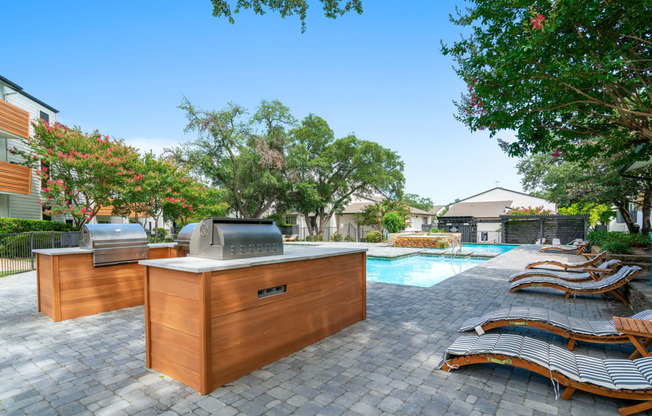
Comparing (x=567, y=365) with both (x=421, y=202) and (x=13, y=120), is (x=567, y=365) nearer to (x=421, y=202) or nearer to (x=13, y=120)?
(x=13, y=120)

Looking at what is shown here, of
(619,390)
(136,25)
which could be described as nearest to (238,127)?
(136,25)

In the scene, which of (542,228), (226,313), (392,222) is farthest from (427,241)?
(226,313)

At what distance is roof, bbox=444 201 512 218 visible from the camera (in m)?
41.3

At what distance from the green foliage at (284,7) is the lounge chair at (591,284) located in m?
6.86

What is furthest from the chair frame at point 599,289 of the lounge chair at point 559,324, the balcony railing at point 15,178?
the balcony railing at point 15,178

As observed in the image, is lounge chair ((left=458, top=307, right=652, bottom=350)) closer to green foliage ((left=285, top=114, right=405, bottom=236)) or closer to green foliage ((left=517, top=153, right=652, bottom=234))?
green foliage ((left=517, top=153, right=652, bottom=234))

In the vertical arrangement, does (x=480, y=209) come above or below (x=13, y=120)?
below

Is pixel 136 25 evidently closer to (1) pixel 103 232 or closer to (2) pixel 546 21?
(1) pixel 103 232

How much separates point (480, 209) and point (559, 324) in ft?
141

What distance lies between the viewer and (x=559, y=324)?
3984mm

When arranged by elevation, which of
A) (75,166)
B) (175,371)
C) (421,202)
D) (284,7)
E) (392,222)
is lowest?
(175,371)

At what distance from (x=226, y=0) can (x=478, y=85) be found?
4.94 m

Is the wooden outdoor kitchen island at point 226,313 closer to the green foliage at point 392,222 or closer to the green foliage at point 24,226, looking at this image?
the green foliage at point 24,226

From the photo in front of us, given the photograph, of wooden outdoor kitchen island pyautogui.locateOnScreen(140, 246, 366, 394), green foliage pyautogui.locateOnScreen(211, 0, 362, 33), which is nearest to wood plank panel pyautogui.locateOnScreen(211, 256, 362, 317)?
wooden outdoor kitchen island pyautogui.locateOnScreen(140, 246, 366, 394)
